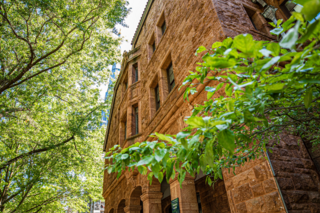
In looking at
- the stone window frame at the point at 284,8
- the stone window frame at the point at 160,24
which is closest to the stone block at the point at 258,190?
the stone window frame at the point at 284,8

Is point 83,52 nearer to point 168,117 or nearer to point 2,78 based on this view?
point 2,78

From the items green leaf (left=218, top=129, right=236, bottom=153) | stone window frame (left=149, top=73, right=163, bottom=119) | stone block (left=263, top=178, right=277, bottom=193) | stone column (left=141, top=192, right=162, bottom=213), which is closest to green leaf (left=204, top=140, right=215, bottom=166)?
green leaf (left=218, top=129, right=236, bottom=153)

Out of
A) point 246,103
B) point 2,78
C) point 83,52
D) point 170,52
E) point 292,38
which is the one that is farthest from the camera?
point 83,52

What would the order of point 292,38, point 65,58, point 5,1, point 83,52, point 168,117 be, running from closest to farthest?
point 292,38, point 168,117, point 5,1, point 65,58, point 83,52

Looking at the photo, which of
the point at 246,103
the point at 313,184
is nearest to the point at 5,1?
the point at 246,103

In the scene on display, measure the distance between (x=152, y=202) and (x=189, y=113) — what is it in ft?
12.3

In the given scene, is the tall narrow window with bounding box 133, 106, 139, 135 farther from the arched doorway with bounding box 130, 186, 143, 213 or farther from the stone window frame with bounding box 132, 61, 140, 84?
the arched doorway with bounding box 130, 186, 143, 213

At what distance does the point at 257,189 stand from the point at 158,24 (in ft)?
29.9

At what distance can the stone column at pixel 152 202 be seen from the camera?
677cm

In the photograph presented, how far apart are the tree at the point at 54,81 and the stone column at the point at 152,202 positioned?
6.31 meters

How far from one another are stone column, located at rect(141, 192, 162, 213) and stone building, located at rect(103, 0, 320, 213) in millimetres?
32

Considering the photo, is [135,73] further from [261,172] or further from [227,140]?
[227,140]

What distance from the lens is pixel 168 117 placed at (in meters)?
6.52

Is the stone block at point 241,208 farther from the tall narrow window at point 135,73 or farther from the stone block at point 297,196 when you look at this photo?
the tall narrow window at point 135,73
